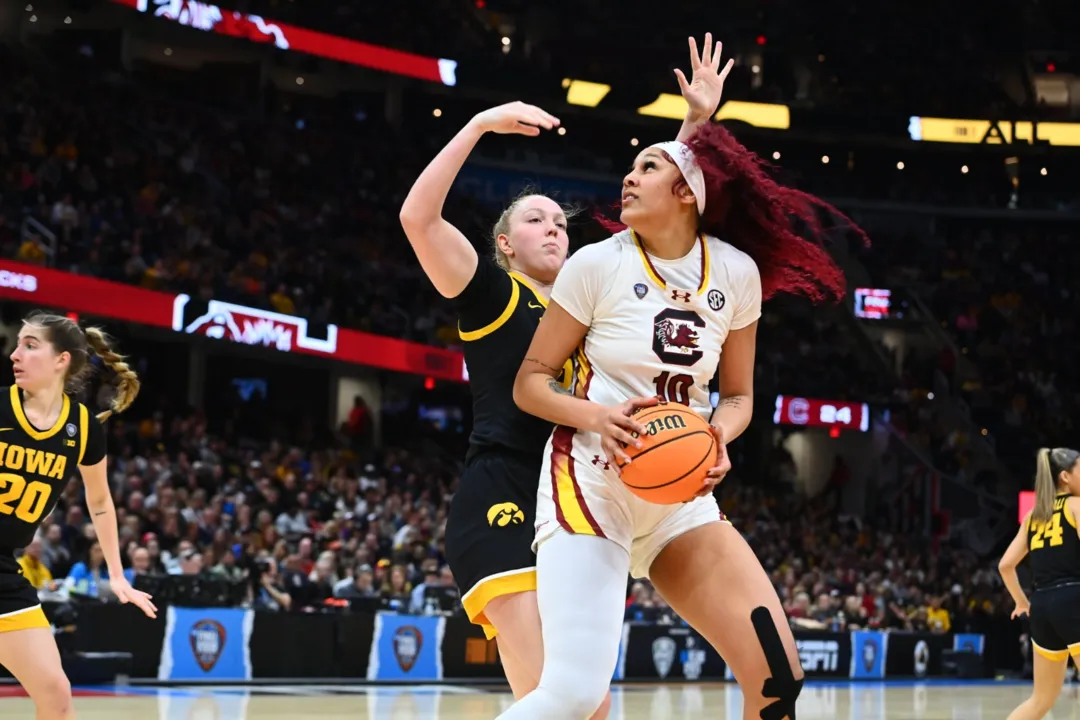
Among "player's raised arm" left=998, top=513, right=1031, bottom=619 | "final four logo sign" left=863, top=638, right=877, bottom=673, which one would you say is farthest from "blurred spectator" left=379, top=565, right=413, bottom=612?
"player's raised arm" left=998, top=513, right=1031, bottom=619

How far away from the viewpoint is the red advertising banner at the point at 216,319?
64.4ft

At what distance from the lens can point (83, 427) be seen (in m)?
6.01

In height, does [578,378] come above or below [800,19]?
below

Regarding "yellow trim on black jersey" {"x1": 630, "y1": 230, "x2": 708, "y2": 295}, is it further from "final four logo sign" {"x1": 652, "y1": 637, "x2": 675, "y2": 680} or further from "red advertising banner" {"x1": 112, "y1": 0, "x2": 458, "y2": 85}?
"red advertising banner" {"x1": 112, "y1": 0, "x2": 458, "y2": 85}

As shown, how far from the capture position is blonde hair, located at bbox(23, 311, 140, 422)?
19.4 ft

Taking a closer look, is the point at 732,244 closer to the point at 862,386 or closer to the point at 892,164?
the point at 862,386

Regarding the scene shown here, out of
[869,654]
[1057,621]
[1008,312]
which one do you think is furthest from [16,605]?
[1008,312]

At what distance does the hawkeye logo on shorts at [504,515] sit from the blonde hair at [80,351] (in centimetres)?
221

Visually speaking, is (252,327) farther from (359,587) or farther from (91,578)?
(91,578)

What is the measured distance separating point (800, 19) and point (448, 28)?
1097cm

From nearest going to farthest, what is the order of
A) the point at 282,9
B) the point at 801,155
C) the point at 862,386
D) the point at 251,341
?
the point at 251,341, the point at 282,9, the point at 862,386, the point at 801,155

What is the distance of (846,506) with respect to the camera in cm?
3216

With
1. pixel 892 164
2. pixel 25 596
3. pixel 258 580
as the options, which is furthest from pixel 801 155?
pixel 25 596

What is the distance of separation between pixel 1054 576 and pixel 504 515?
599 centimetres
